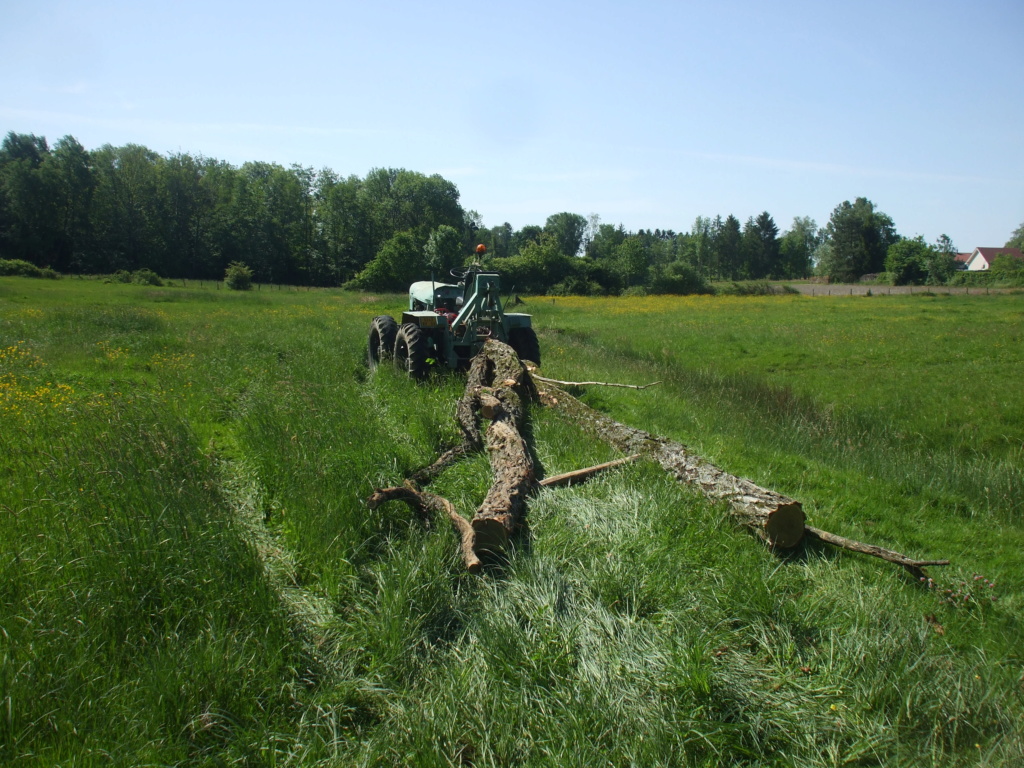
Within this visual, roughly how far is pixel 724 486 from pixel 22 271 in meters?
48.2

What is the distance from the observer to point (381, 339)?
36.6 feet

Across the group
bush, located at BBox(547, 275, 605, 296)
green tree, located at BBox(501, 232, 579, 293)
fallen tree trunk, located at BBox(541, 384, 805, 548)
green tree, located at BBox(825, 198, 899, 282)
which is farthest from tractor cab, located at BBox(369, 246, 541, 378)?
green tree, located at BBox(825, 198, 899, 282)

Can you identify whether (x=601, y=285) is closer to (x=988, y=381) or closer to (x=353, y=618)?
(x=988, y=381)

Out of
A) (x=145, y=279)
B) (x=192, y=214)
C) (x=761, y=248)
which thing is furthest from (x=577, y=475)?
(x=761, y=248)

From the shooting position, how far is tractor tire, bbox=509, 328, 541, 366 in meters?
10.2

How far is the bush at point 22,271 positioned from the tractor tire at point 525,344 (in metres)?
42.0

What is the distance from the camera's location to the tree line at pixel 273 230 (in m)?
49.7

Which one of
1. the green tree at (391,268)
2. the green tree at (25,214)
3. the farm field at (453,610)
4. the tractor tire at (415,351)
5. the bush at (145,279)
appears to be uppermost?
the green tree at (25,214)

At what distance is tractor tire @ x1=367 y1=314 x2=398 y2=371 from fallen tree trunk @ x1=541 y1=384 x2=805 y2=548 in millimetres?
4877

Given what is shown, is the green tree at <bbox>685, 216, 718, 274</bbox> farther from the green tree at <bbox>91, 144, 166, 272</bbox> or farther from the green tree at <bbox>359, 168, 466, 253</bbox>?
the green tree at <bbox>91, 144, 166, 272</bbox>

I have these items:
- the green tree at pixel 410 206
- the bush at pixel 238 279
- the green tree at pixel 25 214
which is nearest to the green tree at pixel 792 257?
the green tree at pixel 410 206

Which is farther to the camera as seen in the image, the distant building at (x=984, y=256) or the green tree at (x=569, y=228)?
the green tree at (x=569, y=228)

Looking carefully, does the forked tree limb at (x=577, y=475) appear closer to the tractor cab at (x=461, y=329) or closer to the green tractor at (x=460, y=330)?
the tractor cab at (x=461, y=329)

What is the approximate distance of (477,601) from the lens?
12.4ft
